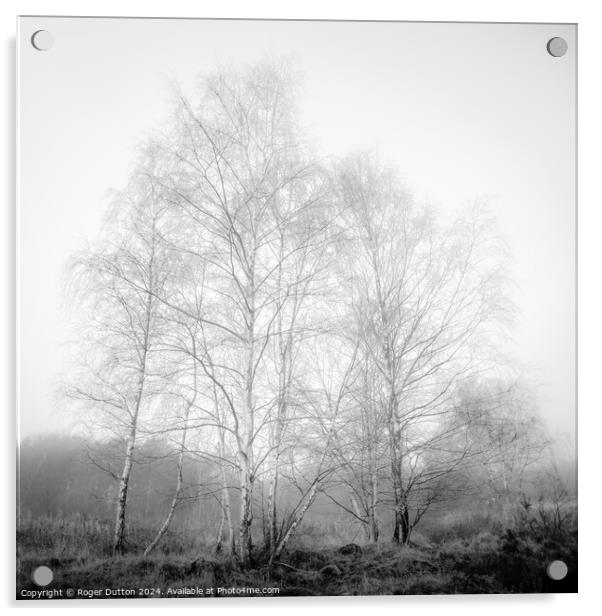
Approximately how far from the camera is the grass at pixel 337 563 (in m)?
4.36

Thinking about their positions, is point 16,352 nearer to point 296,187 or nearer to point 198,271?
point 198,271

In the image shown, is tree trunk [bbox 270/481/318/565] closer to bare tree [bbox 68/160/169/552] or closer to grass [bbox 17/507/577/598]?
grass [bbox 17/507/577/598]

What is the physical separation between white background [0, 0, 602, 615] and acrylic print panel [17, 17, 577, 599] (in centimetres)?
9

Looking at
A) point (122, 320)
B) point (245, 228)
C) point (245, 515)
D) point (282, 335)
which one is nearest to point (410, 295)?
point (282, 335)

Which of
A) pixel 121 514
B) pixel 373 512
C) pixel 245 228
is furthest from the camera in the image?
pixel 245 228

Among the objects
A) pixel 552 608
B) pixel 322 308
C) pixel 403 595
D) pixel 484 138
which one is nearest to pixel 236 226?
pixel 322 308

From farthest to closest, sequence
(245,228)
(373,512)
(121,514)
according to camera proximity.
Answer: (245,228), (373,512), (121,514)

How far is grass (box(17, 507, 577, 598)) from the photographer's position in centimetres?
436

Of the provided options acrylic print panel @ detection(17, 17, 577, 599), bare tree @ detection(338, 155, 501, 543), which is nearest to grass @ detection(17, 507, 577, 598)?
acrylic print panel @ detection(17, 17, 577, 599)
